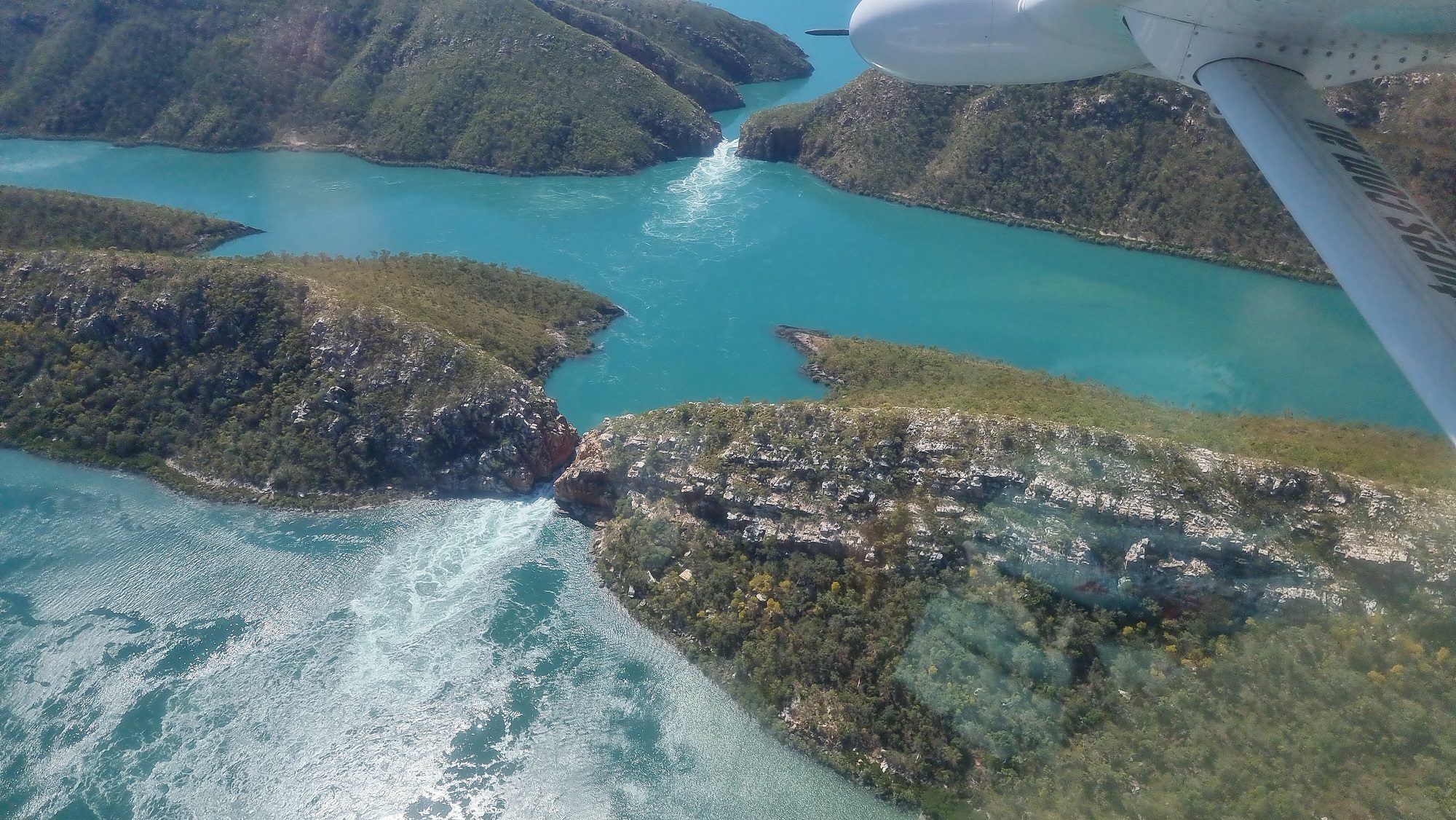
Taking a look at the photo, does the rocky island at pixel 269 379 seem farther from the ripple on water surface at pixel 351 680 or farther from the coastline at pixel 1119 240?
the coastline at pixel 1119 240

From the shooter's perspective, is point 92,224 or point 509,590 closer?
point 509,590

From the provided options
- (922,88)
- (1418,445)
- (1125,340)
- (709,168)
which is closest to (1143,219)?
(1125,340)

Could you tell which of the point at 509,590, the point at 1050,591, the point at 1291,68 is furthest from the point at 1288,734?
the point at 509,590

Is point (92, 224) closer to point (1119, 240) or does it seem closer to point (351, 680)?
point (351, 680)

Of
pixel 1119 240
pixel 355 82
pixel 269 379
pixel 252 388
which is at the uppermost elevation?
pixel 355 82

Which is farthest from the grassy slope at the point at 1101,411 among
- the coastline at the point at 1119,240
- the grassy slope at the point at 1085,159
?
the coastline at the point at 1119,240
